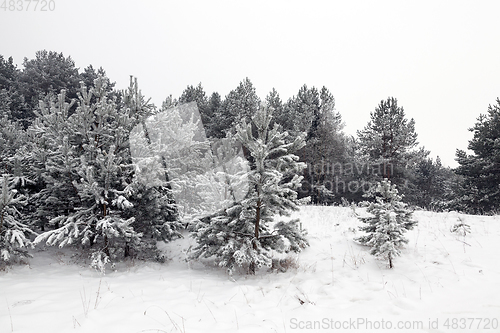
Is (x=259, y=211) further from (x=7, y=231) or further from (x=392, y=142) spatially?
(x=392, y=142)

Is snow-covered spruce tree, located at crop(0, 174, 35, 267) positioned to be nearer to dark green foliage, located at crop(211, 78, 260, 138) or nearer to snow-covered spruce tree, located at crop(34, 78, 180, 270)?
snow-covered spruce tree, located at crop(34, 78, 180, 270)

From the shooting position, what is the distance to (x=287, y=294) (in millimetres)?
4590

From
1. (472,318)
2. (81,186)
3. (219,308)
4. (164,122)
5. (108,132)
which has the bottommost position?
(219,308)

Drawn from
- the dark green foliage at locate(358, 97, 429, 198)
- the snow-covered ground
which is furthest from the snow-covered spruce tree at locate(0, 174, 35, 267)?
the dark green foliage at locate(358, 97, 429, 198)

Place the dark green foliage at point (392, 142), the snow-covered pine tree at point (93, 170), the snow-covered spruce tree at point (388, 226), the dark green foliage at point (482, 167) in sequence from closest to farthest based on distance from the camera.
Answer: the snow-covered spruce tree at point (388, 226) < the snow-covered pine tree at point (93, 170) < the dark green foliage at point (482, 167) < the dark green foliage at point (392, 142)

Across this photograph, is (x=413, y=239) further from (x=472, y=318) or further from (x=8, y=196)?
(x=8, y=196)

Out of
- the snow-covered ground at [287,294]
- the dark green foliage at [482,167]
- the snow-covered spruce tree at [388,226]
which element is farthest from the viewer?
the dark green foliage at [482,167]

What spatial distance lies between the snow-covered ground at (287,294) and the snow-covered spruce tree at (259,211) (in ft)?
1.88

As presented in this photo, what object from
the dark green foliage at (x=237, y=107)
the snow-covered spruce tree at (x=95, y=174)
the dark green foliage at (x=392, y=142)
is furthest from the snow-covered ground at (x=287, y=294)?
the dark green foliage at (x=237, y=107)

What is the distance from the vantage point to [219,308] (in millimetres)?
4059

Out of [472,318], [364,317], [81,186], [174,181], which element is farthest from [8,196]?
[472,318]

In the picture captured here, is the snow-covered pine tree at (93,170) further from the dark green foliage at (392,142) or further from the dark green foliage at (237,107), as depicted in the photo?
the dark green foliage at (392,142)

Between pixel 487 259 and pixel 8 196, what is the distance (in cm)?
1060

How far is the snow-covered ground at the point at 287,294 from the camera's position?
3408 millimetres
